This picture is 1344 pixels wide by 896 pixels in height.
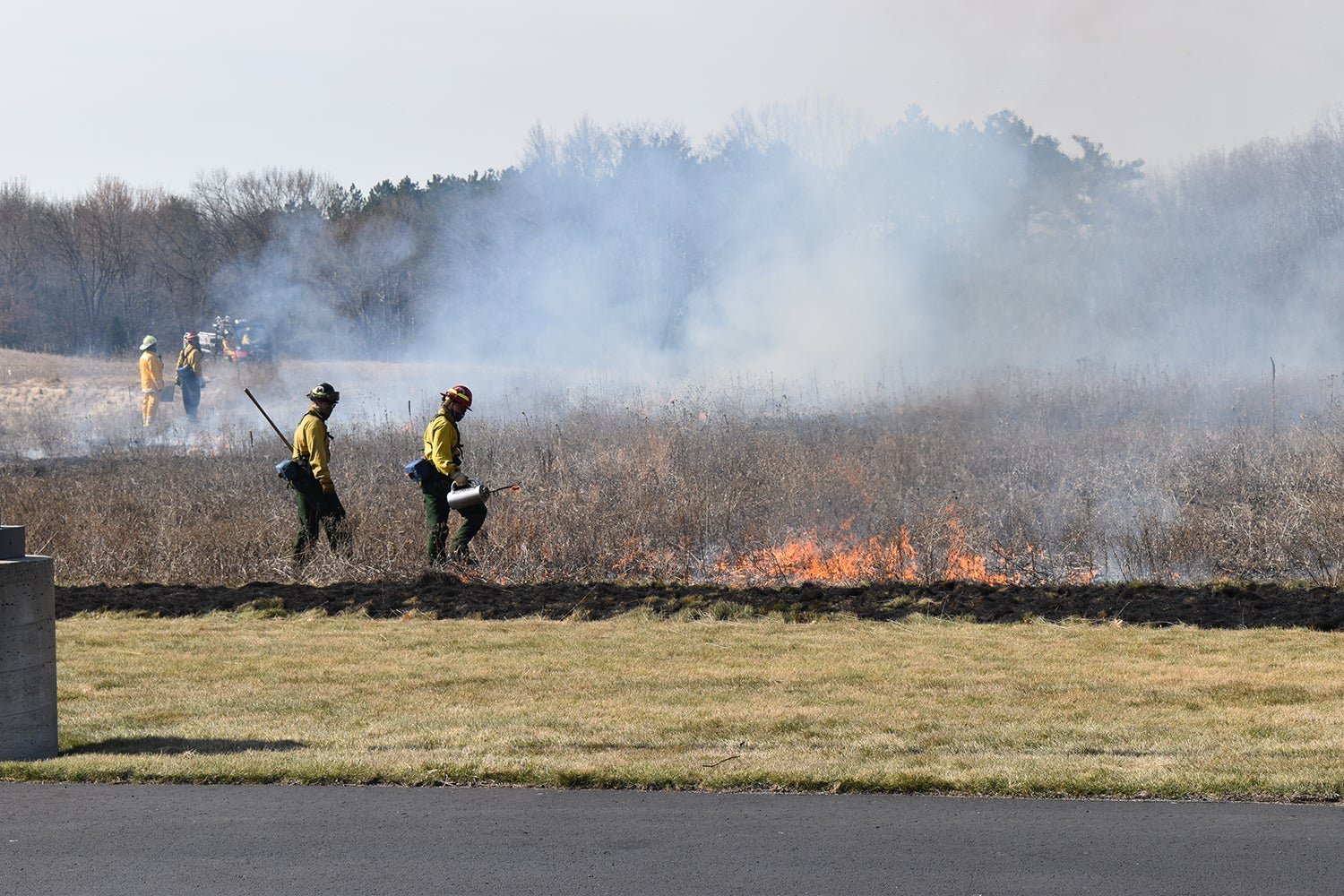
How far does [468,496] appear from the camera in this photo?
Result: 12.7 metres

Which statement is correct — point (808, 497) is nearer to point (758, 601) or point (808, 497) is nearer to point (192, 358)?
point (758, 601)

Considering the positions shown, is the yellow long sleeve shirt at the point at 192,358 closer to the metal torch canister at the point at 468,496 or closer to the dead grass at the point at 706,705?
the metal torch canister at the point at 468,496

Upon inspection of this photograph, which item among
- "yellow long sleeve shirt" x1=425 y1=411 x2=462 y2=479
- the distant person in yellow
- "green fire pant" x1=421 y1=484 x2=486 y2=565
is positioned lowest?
"green fire pant" x1=421 y1=484 x2=486 y2=565

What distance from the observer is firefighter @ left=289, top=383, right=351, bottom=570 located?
43.4 feet

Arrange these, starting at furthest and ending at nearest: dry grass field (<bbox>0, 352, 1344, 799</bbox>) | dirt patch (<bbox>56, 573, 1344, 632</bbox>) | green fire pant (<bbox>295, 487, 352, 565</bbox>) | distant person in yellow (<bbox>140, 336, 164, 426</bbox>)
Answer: distant person in yellow (<bbox>140, 336, 164, 426</bbox>) < green fire pant (<bbox>295, 487, 352, 565</bbox>) < dirt patch (<bbox>56, 573, 1344, 632</bbox>) < dry grass field (<bbox>0, 352, 1344, 799</bbox>)

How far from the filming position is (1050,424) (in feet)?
68.5

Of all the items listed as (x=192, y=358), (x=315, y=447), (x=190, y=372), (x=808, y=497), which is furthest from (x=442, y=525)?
(x=190, y=372)

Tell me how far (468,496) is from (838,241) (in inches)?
801

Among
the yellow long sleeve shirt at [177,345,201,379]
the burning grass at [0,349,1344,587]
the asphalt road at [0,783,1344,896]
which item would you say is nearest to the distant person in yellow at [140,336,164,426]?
the yellow long sleeve shirt at [177,345,201,379]

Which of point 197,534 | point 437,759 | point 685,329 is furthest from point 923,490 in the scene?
point 685,329

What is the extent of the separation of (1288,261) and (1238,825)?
2692 cm

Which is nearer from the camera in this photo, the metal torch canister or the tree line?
the metal torch canister

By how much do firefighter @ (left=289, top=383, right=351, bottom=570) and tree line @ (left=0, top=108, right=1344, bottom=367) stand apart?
1601 cm

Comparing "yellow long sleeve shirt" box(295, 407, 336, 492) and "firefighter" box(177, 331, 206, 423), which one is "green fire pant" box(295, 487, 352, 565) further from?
"firefighter" box(177, 331, 206, 423)
